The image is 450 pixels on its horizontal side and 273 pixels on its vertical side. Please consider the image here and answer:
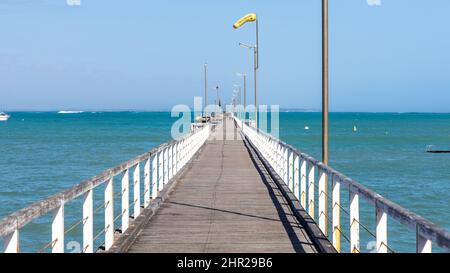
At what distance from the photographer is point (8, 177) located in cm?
4047

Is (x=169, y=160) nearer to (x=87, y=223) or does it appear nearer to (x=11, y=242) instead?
(x=87, y=223)

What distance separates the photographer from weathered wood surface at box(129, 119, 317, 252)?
29.2 ft

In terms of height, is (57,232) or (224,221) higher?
(57,232)

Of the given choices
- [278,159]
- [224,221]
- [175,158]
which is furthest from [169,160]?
[224,221]

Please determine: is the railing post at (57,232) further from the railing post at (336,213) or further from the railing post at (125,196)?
the railing post at (336,213)

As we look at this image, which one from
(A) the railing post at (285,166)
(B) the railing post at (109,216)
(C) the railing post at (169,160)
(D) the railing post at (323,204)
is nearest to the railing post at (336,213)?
(D) the railing post at (323,204)

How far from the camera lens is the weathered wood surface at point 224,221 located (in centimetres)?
891

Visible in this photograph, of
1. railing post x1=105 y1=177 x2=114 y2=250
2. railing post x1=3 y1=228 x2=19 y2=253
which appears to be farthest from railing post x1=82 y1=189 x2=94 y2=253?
railing post x1=3 y1=228 x2=19 y2=253

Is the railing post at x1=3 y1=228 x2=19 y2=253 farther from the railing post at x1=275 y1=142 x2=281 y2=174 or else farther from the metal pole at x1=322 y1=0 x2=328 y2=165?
the railing post at x1=275 y1=142 x2=281 y2=174

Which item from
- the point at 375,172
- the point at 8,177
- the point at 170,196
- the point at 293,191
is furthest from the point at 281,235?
the point at 375,172

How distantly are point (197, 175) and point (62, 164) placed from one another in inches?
1327

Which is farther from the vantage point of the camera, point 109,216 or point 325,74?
point 325,74

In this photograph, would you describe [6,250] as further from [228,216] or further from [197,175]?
[197,175]

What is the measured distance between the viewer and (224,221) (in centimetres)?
1103
